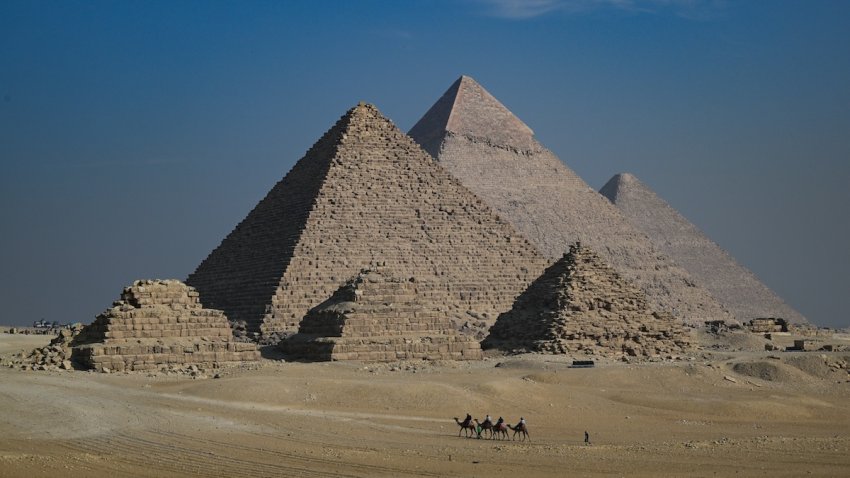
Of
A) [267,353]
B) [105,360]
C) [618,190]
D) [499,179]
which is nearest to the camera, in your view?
[105,360]

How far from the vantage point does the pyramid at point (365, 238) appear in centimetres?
4550

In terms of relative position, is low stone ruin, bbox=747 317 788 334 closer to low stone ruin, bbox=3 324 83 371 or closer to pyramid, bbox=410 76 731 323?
pyramid, bbox=410 76 731 323

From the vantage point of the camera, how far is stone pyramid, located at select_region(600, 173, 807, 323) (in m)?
83.1

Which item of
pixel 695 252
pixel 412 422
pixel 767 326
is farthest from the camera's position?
pixel 695 252

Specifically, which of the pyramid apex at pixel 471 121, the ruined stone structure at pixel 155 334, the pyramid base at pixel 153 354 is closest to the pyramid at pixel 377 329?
the ruined stone structure at pixel 155 334

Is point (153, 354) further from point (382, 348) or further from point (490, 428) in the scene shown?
point (490, 428)

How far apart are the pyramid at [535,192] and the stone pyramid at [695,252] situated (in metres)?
7.79

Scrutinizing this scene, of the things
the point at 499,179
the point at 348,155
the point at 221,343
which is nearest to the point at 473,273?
the point at 348,155

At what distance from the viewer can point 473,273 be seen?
48531 mm

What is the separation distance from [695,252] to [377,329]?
5726cm

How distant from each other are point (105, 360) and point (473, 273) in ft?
76.2

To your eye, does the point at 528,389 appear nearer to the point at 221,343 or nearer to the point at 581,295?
the point at 221,343

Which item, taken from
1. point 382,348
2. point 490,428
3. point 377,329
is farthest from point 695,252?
point 490,428

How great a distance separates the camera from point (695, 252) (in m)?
87.6
